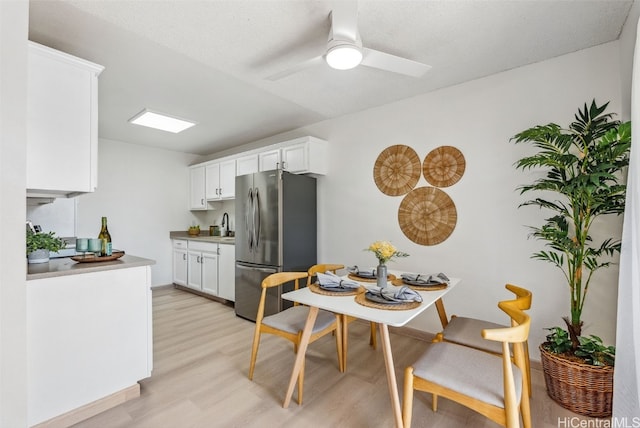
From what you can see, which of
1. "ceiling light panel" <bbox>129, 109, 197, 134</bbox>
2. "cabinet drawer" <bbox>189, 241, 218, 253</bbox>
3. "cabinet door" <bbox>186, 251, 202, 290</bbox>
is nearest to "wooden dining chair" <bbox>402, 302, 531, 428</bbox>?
"cabinet drawer" <bbox>189, 241, 218, 253</bbox>

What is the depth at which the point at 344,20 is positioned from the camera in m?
1.61

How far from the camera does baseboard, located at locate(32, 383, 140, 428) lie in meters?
1.64

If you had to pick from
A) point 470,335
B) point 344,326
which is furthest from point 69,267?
A: point 470,335

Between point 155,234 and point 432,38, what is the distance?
492cm

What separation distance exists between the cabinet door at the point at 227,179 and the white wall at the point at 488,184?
2.00 meters

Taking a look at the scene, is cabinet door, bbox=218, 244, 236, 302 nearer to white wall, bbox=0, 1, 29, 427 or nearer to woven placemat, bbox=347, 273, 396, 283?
woven placemat, bbox=347, 273, 396, 283

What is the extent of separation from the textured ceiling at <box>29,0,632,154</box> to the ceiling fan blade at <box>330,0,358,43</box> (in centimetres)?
12

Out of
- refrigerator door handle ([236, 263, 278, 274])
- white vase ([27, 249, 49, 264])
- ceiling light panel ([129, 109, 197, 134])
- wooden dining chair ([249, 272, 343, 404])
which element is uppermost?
ceiling light panel ([129, 109, 197, 134])

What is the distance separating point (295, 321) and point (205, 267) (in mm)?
2752

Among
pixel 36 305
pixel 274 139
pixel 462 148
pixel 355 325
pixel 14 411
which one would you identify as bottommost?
pixel 355 325

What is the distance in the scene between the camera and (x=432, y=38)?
201 cm

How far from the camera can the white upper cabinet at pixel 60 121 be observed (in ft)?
5.62

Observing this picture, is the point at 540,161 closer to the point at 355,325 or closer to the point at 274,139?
the point at 355,325

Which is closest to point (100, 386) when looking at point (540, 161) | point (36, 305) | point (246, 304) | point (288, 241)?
point (36, 305)
